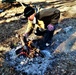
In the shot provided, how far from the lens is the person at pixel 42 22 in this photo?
379 inches

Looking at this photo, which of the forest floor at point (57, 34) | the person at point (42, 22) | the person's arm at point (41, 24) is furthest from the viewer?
the person's arm at point (41, 24)

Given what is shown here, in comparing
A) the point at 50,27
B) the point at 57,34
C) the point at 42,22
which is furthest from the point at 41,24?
the point at 57,34

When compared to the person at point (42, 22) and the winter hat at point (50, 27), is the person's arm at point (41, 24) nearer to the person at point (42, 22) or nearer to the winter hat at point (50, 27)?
the person at point (42, 22)

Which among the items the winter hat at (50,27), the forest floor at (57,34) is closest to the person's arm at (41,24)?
Answer: the winter hat at (50,27)

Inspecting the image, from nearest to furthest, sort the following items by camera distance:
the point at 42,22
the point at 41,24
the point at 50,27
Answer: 1. the point at 50,27
2. the point at 42,22
3. the point at 41,24

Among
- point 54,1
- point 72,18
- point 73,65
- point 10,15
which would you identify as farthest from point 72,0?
point 73,65

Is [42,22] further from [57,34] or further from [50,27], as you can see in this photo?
[57,34]

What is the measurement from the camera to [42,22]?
9.84 metres

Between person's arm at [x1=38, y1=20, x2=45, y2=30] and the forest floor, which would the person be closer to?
person's arm at [x1=38, y1=20, x2=45, y2=30]

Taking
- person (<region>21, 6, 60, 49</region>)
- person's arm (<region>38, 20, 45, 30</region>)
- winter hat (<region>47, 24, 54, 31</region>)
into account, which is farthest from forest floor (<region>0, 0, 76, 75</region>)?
person's arm (<region>38, 20, 45, 30</region>)

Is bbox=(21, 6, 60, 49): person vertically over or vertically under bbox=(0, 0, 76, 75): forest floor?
over

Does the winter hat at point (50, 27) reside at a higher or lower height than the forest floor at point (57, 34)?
higher

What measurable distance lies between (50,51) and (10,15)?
479cm

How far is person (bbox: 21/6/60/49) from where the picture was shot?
963 cm
